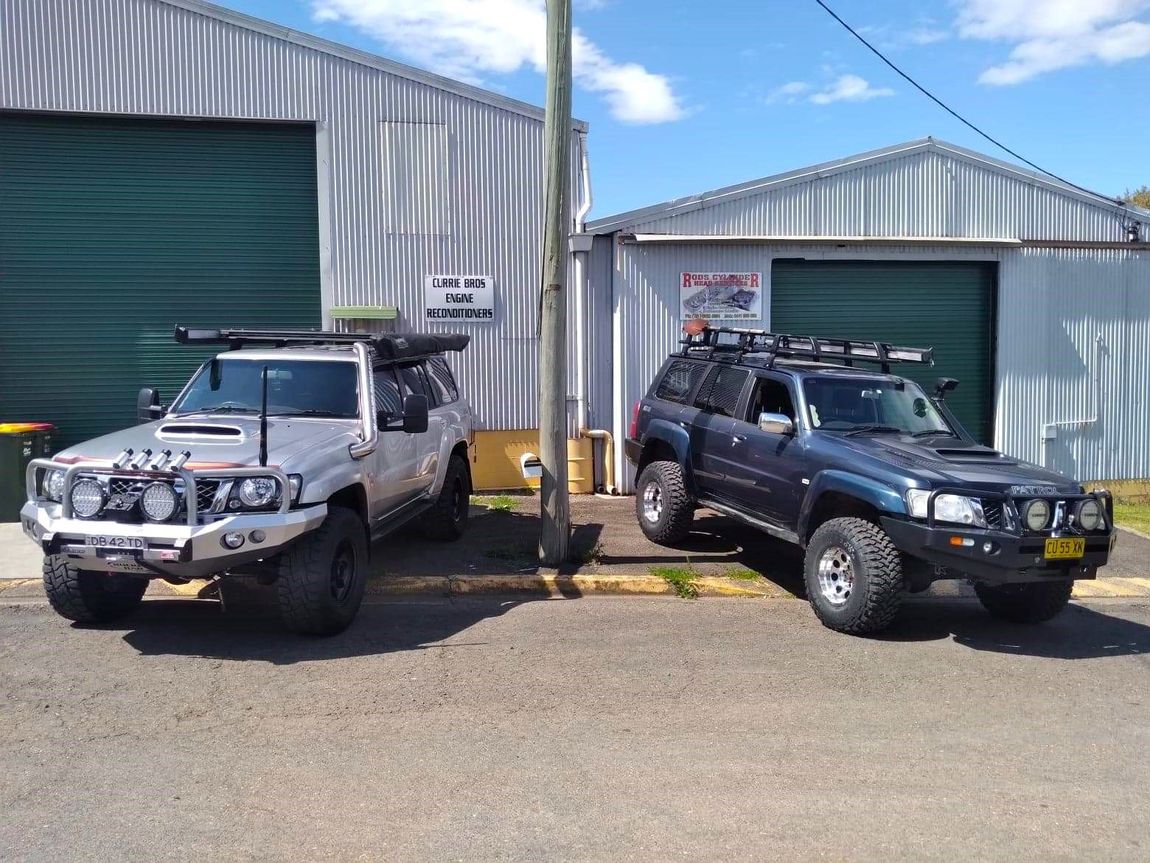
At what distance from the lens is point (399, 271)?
13.3 m

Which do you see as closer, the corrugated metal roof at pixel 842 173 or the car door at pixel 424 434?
the car door at pixel 424 434

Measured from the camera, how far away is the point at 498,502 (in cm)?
1289

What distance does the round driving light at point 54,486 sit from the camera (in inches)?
260

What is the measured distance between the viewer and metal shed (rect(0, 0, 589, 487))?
1264 centimetres

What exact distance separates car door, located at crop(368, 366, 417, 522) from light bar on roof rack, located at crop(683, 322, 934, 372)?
3295 millimetres

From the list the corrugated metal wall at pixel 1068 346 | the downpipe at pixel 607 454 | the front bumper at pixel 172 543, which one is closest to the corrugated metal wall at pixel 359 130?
the downpipe at pixel 607 454

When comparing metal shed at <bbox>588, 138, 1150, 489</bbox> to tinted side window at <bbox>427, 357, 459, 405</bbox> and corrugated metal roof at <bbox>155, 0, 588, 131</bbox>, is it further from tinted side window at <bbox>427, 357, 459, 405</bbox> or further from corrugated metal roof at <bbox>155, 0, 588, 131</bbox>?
tinted side window at <bbox>427, 357, 459, 405</bbox>

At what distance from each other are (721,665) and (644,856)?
276cm

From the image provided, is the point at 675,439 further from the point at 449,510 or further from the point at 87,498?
the point at 87,498

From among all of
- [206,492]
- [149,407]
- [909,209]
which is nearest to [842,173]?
[909,209]

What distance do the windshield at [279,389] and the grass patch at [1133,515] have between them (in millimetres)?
9710

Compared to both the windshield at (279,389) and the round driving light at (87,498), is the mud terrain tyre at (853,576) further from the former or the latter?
the round driving light at (87,498)

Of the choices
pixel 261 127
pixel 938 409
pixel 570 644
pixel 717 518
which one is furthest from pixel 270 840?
pixel 261 127

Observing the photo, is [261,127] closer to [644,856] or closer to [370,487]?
[370,487]
